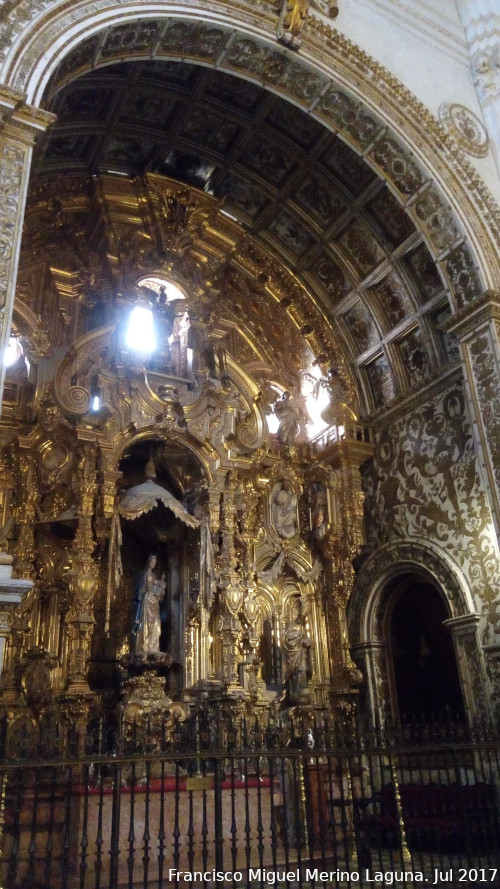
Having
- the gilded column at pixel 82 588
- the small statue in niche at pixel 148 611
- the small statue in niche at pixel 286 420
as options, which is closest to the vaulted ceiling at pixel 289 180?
the small statue in niche at pixel 286 420

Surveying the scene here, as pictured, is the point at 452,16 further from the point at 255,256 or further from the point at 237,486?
the point at 237,486

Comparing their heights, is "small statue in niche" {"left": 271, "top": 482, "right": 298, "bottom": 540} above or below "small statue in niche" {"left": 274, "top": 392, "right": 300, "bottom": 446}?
below

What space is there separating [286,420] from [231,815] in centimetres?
850

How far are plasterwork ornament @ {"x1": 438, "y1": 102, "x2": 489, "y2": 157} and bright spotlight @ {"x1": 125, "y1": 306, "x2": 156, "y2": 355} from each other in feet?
20.2

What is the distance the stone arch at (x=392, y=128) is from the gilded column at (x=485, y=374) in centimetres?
42

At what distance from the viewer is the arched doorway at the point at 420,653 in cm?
1151

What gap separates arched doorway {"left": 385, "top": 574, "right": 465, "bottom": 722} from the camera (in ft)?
37.8

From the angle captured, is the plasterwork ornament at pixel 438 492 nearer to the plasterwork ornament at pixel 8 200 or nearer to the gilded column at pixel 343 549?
the gilded column at pixel 343 549

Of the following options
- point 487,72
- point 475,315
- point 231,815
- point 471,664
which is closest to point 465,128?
point 487,72

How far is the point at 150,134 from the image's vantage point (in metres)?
13.0

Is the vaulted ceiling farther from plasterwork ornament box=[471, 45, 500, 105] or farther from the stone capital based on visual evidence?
the stone capital

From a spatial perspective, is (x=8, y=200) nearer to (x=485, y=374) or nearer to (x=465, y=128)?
(x=485, y=374)

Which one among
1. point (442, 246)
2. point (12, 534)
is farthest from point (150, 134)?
point (12, 534)

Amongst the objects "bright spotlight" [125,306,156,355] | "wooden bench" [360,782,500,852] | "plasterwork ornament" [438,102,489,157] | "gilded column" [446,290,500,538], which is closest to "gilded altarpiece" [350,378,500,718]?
"gilded column" [446,290,500,538]
